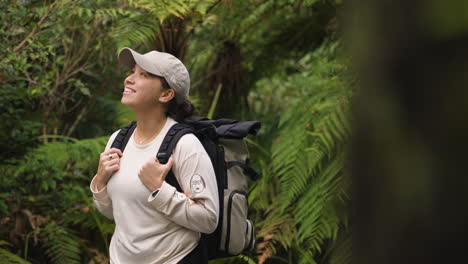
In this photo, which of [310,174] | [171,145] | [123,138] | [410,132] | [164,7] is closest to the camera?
[410,132]

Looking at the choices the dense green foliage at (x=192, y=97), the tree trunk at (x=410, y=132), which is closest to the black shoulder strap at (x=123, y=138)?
the dense green foliage at (x=192, y=97)

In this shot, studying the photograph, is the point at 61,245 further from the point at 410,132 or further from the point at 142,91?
the point at 410,132

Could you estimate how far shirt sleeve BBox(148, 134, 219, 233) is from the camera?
2551mm

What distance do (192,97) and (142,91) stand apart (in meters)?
3.08

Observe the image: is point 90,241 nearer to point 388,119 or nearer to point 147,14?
point 147,14

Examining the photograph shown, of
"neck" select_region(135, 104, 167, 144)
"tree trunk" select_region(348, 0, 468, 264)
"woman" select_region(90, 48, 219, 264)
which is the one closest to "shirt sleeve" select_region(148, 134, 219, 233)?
"woman" select_region(90, 48, 219, 264)

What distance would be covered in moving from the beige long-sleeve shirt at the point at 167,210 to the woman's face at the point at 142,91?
25cm

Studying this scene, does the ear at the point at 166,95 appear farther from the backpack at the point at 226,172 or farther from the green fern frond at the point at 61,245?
the green fern frond at the point at 61,245

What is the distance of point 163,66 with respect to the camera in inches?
112

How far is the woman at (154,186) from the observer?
258 cm

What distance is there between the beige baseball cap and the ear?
24 mm

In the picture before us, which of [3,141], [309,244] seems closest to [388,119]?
[309,244]

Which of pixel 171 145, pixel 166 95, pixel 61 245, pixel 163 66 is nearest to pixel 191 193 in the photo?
pixel 171 145

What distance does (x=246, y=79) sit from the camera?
636cm
